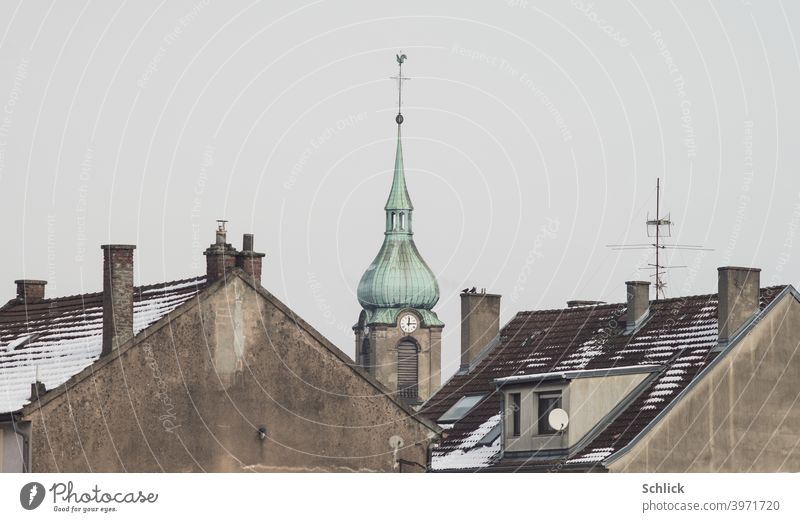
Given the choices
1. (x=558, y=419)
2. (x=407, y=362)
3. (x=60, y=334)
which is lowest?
(x=558, y=419)

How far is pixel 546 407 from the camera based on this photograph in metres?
52.8

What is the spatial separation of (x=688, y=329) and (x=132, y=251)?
1595 cm

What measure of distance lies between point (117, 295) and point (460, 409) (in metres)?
15.9

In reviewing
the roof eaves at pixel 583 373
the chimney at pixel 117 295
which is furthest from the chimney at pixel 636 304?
the chimney at pixel 117 295

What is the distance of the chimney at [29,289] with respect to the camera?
2271 inches

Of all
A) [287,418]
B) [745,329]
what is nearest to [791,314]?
[745,329]

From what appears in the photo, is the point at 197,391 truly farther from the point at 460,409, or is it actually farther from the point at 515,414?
the point at 460,409

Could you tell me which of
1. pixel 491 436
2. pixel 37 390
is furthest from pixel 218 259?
pixel 491 436

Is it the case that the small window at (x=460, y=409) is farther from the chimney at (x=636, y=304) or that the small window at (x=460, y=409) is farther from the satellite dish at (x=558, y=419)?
the satellite dish at (x=558, y=419)

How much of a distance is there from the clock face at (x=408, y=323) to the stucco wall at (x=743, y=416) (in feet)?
360

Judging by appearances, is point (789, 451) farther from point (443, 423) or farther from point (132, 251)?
point (132, 251)

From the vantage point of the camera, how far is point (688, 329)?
5469cm

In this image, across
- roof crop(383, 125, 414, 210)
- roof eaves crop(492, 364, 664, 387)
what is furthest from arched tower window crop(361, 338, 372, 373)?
roof eaves crop(492, 364, 664, 387)

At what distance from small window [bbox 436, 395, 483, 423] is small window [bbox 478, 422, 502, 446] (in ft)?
8.54
